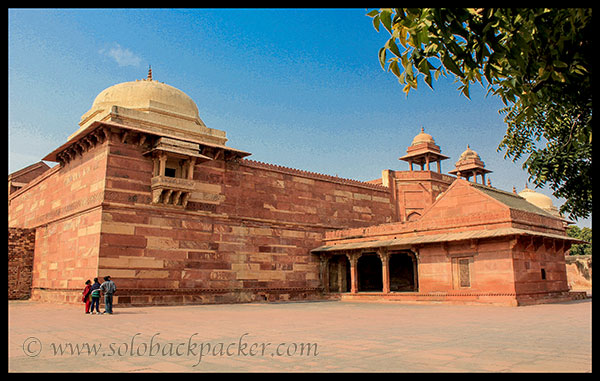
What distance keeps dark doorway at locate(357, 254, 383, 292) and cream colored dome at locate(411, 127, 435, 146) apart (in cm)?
899

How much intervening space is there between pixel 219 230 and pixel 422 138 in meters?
15.9

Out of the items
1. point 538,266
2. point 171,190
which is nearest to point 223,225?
point 171,190

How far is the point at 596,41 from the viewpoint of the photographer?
329 centimetres

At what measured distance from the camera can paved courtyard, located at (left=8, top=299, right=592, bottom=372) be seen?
5.30m

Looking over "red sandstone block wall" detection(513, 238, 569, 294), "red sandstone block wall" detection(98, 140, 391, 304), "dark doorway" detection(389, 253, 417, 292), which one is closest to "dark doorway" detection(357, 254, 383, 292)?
"dark doorway" detection(389, 253, 417, 292)

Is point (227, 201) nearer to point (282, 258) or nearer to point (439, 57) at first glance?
point (282, 258)

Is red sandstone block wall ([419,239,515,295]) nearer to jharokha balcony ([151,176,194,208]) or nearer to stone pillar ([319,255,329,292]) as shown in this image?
stone pillar ([319,255,329,292])

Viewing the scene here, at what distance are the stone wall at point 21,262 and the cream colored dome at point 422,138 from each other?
2182cm

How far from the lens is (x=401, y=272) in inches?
947

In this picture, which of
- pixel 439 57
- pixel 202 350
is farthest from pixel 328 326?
pixel 439 57

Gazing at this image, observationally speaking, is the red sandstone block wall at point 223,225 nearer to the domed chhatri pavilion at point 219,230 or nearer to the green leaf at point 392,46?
the domed chhatri pavilion at point 219,230

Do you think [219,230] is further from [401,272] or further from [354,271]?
[401,272]

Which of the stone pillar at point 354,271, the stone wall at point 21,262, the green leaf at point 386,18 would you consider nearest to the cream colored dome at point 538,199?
the stone pillar at point 354,271

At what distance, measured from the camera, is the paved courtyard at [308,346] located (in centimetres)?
530
